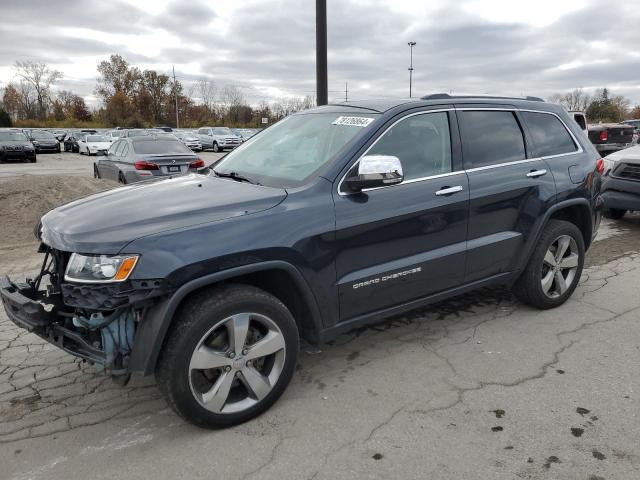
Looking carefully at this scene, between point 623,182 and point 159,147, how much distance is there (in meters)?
9.00

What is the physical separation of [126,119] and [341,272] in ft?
249

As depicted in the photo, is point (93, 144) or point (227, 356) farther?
point (93, 144)

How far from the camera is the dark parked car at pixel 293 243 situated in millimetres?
2686

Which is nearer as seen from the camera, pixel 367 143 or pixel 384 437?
pixel 384 437

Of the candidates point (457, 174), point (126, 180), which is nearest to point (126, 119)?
point (126, 180)

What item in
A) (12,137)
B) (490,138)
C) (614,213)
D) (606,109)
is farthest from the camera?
(606,109)

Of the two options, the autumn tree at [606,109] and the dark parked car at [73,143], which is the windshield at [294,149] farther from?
the autumn tree at [606,109]

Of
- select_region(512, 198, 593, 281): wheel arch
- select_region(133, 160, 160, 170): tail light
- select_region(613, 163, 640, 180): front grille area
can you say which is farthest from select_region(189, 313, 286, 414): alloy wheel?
select_region(133, 160, 160, 170): tail light

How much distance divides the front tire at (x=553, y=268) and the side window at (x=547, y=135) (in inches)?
24.6

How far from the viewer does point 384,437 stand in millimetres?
2830

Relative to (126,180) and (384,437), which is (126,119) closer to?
(126,180)

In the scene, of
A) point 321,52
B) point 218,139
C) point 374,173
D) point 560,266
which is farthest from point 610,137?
point 218,139

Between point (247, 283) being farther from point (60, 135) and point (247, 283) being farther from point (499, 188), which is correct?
point (60, 135)

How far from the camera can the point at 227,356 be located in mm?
2855
